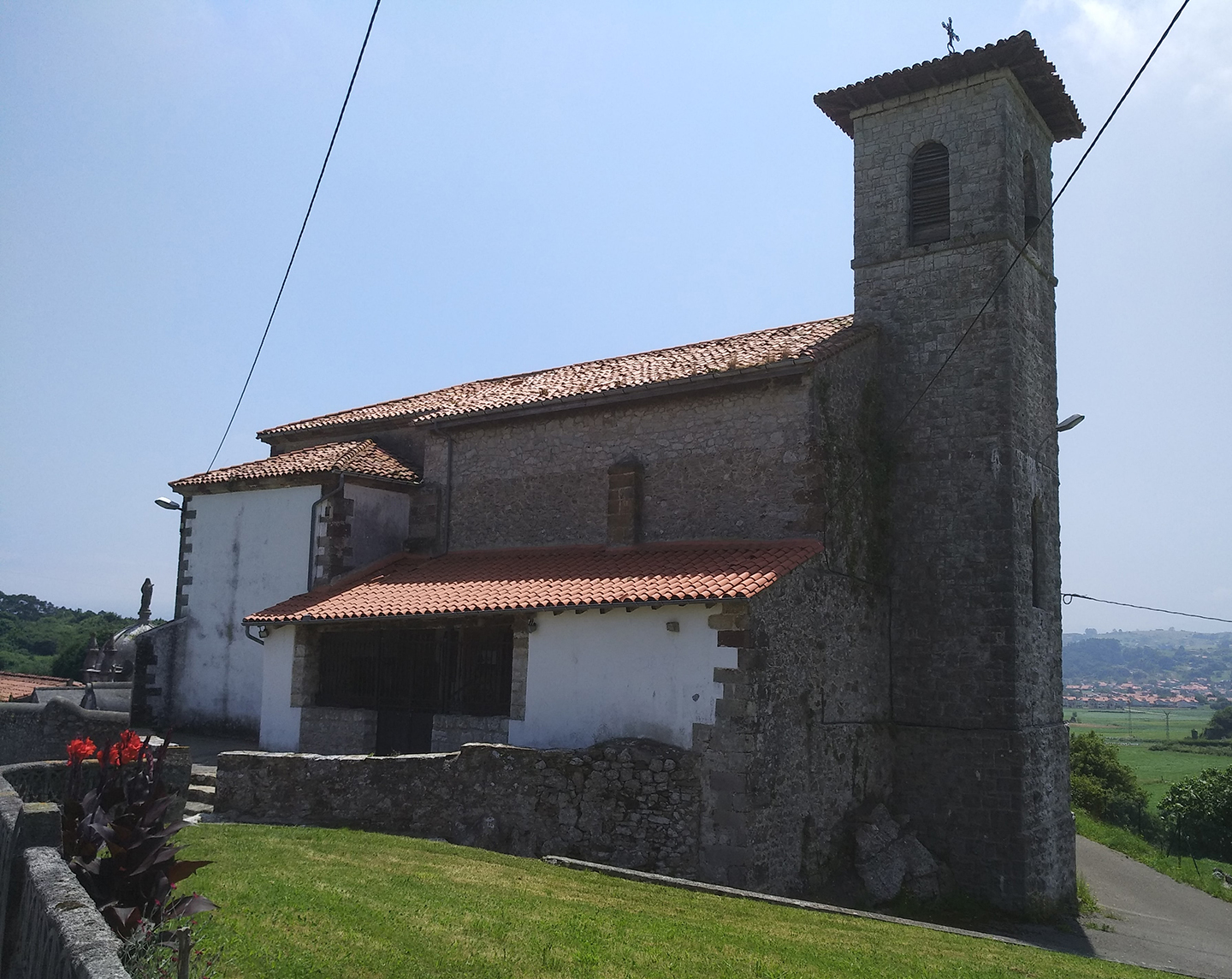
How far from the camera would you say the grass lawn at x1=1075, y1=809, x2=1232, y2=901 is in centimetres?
Answer: 2078

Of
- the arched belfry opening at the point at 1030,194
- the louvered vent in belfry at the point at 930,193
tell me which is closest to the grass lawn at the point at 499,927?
the louvered vent in belfry at the point at 930,193

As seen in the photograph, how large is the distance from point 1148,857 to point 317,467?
20557mm

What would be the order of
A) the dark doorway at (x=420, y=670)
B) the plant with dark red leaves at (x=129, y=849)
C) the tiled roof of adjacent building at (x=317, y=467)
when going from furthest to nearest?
the tiled roof of adjacent building at (x=317, y=467), the dark doorway at (x=420, y=670), the plant with dark red leaves at (x=129, y=849)

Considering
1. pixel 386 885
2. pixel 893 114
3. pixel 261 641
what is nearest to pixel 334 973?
pixel 386 885

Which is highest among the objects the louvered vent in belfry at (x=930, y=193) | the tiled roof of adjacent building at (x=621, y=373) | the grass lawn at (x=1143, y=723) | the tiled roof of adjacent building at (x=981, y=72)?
the tiled roof of adjacent building at (x=981, y=72)

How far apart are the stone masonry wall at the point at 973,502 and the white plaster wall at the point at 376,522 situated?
9.90 meters

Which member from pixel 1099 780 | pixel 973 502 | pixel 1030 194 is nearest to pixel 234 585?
pixel 973 502

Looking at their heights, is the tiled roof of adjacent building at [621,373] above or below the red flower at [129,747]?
above

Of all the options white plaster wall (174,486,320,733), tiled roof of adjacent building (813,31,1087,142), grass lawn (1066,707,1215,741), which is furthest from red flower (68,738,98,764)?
grass lawn (1066,707,1215,741)

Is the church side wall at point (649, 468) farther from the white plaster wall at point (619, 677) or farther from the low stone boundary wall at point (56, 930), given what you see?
the low stone boundary wall at point (56, 930)

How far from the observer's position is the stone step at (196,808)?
1345 cm

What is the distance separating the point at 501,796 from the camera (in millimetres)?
12891

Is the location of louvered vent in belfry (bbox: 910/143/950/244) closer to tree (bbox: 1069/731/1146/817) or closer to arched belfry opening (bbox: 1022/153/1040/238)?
arched belfry opening (bbox: 1022/153/1040/238)

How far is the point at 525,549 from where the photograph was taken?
59.8 feet
